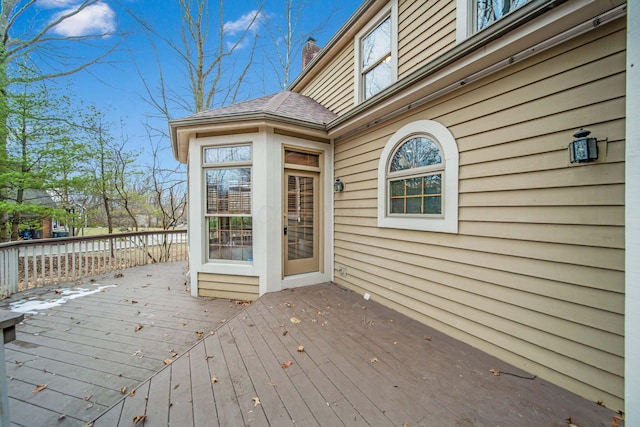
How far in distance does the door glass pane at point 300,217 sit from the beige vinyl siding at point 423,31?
228 centimetres

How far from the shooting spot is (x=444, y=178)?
2.64 meters

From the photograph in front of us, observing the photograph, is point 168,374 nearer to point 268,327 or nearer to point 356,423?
point 268,327

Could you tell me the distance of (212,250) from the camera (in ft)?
13.5

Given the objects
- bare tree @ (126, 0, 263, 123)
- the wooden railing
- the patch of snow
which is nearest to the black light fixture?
the patch of snow

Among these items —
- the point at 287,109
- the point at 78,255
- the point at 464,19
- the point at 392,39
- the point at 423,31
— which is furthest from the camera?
the point at 78,255

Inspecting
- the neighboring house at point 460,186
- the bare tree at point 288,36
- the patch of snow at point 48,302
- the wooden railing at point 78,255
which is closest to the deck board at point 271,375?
the neighboring house at point 460,186

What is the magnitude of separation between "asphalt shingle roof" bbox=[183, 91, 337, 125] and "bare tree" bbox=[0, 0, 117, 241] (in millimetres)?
6966

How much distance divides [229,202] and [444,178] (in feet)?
10.5

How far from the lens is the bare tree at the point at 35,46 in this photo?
6.75 meters

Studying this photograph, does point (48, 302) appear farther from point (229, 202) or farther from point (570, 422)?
point (570, 422)

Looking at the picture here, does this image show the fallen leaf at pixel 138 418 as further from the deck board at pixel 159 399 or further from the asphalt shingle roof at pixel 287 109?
the asphalt shingle roof at pixel 287 109

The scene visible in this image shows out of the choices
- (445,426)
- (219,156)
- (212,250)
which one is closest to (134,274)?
(212,250)

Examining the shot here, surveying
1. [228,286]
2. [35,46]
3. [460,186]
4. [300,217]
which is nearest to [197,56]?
[35,46]

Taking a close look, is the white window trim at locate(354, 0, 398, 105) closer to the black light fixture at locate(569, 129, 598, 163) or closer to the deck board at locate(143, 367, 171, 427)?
the black light fixture at locate(569, 129, 598, 163)
